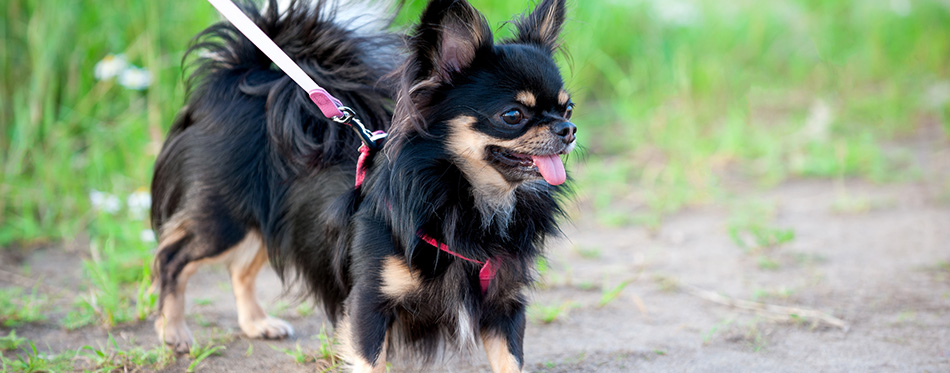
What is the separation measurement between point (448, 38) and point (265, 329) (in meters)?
1.60

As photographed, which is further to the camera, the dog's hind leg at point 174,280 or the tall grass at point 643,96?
the tall grass at point 643,96

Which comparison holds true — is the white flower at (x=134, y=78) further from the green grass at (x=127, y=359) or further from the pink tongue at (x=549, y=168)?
the pink tongue at (x=549, y=168)

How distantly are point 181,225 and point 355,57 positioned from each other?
944 mm

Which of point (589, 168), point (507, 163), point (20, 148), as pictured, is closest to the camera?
point (507, 163)

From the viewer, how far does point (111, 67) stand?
4531 millimetres

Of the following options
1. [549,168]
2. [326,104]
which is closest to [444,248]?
[549,168]

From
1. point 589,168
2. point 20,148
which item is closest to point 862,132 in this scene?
point 589,168

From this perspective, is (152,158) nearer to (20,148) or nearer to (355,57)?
(20,148)

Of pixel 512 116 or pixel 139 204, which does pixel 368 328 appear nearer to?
pixel 512 116

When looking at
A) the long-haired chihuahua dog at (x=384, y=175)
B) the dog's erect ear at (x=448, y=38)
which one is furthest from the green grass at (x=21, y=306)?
the dog's erect ear at (x=448, y=38)

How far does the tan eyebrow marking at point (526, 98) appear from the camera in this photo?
7.15ft

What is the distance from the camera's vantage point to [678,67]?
5938mm

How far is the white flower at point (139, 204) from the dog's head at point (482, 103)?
262 cm

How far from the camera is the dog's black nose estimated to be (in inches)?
83.8
